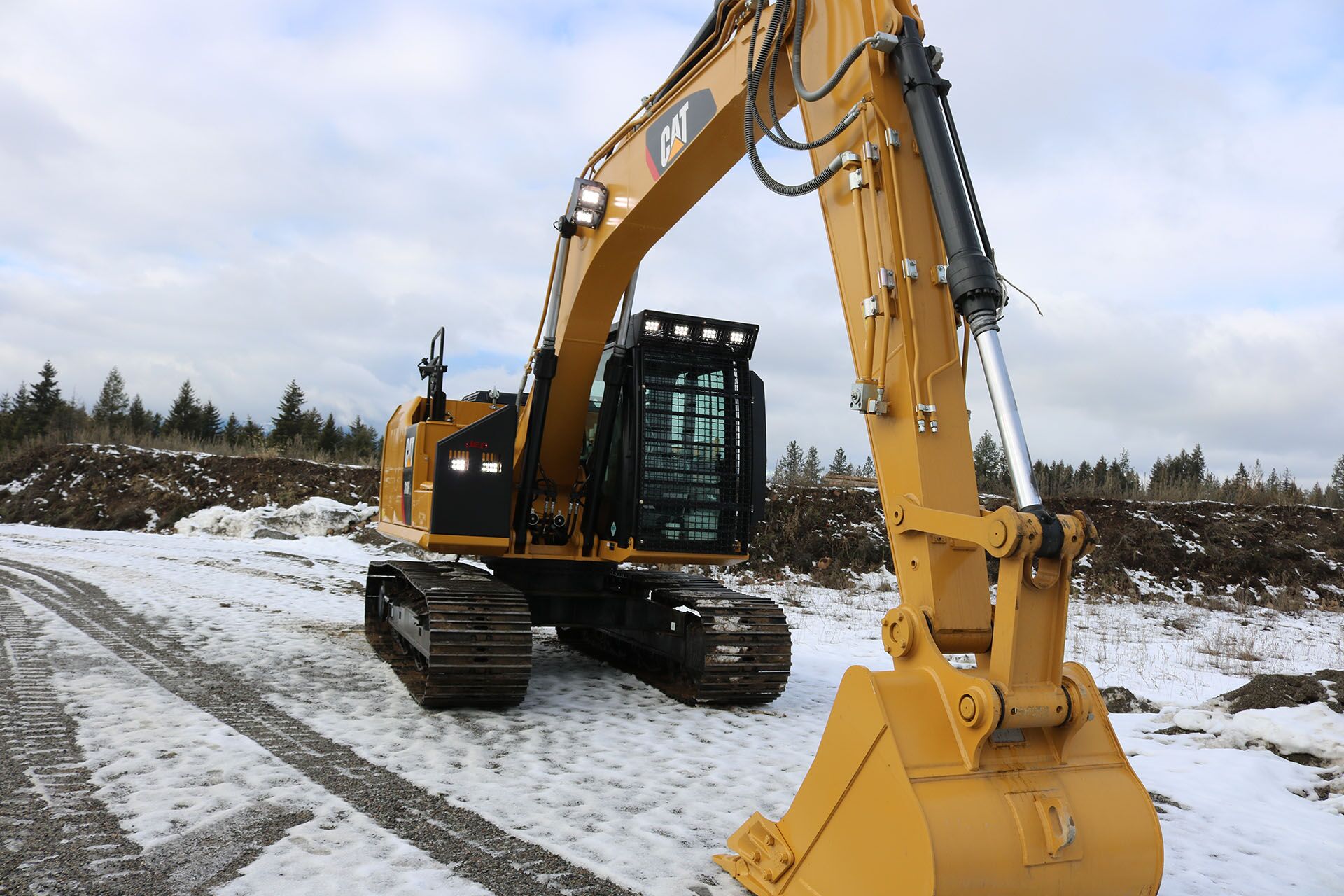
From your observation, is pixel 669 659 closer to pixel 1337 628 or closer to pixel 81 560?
pixel 1337 628

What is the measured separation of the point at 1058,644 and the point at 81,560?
52.4ft

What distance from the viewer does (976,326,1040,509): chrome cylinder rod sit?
9.14ft

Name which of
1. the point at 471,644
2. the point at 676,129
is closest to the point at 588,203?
the point at 676,129

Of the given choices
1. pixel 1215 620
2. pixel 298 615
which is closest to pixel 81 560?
pixel 298 615

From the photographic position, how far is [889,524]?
316cm

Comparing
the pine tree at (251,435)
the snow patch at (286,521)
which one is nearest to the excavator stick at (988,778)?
the snow patch at (286,521)

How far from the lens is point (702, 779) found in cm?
462

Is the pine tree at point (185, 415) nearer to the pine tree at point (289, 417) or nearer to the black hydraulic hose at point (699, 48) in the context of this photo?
the pine tree at point (289, 417)

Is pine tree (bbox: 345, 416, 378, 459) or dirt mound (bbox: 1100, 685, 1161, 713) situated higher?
pine tree (bbox: 345, 416, 378, 459)

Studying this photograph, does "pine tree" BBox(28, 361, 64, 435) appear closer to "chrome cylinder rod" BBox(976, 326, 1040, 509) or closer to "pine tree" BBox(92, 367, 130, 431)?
"pine tree" BBox(92, 367, 130, 431)

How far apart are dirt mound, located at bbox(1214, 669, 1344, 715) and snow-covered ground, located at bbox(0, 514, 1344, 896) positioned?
338mm

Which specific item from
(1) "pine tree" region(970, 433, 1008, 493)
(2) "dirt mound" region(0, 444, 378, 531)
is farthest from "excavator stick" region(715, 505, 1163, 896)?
(2) "dirt mound" region(0, 444, 378, 531)

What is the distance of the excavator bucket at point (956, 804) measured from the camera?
2.55 meters

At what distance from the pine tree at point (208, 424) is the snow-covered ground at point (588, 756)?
45.0 meters
